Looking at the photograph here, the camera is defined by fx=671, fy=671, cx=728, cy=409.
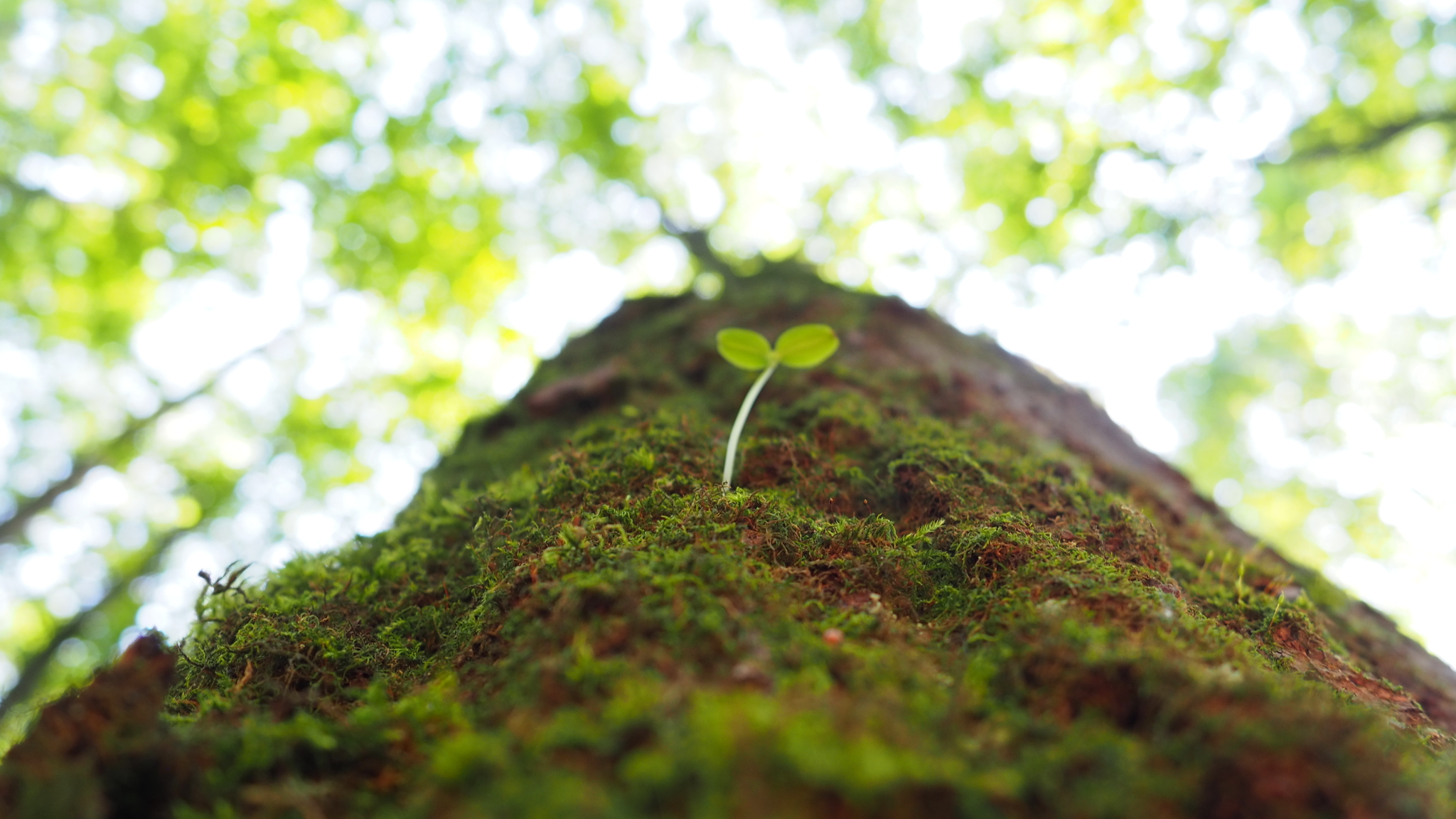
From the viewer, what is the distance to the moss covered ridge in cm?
114

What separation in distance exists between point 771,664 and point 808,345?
A: 182 centimetres

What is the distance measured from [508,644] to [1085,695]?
141cm

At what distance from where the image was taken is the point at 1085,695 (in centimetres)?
145

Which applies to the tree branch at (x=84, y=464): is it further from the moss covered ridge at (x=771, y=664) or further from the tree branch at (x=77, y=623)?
the moss covered ridge at (x=771, y=664)

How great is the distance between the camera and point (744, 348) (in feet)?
10.0

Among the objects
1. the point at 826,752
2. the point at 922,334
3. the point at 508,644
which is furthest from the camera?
the point at 922,334

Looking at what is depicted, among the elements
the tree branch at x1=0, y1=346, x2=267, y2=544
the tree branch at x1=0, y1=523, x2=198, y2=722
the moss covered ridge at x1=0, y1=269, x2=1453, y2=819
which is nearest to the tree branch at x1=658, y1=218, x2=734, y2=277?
the moss covered ridge at x1=0, y1=269, x2=1453, y2=819

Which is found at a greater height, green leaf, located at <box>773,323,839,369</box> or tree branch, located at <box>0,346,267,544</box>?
green leaf, located at <box>773,323,839,369</box>

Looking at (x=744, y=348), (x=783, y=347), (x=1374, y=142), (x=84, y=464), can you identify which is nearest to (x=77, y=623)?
(x=84, y=464)

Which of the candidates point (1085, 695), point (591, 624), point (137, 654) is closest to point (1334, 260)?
point (1085, 695)

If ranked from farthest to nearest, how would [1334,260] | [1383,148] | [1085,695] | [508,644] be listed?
[1334,260] < [1383,148] < [508,644] < [1085,695]

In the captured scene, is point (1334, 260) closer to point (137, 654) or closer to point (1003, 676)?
point (1003, 676)

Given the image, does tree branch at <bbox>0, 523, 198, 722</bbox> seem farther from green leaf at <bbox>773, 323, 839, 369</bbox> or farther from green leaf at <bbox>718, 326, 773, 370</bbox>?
green leaf at <bbox>773, 323, 839, 369</bbox>

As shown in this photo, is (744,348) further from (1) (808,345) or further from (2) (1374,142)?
(2) (1374,142)
